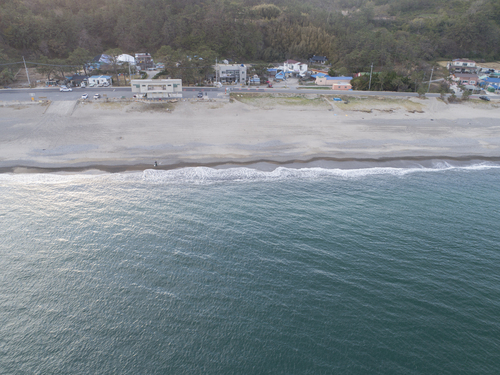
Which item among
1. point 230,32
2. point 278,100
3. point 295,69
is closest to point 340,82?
point 295,69

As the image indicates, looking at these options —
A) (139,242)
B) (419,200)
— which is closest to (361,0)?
(419,200)

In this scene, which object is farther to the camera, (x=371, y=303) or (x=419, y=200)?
(x=419, y=200)

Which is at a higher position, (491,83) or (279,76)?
(279,76)

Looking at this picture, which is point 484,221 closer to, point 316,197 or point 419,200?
point 419,200

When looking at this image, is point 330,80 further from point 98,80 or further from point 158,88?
point 98,80

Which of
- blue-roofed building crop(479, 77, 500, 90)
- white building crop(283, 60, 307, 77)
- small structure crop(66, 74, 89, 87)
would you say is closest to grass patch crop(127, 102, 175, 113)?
small structure crop(66, 74, 89, 87)

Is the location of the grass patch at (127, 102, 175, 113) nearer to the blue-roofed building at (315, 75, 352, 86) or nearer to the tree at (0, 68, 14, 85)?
the tree at (0, 68, 14, 85)
